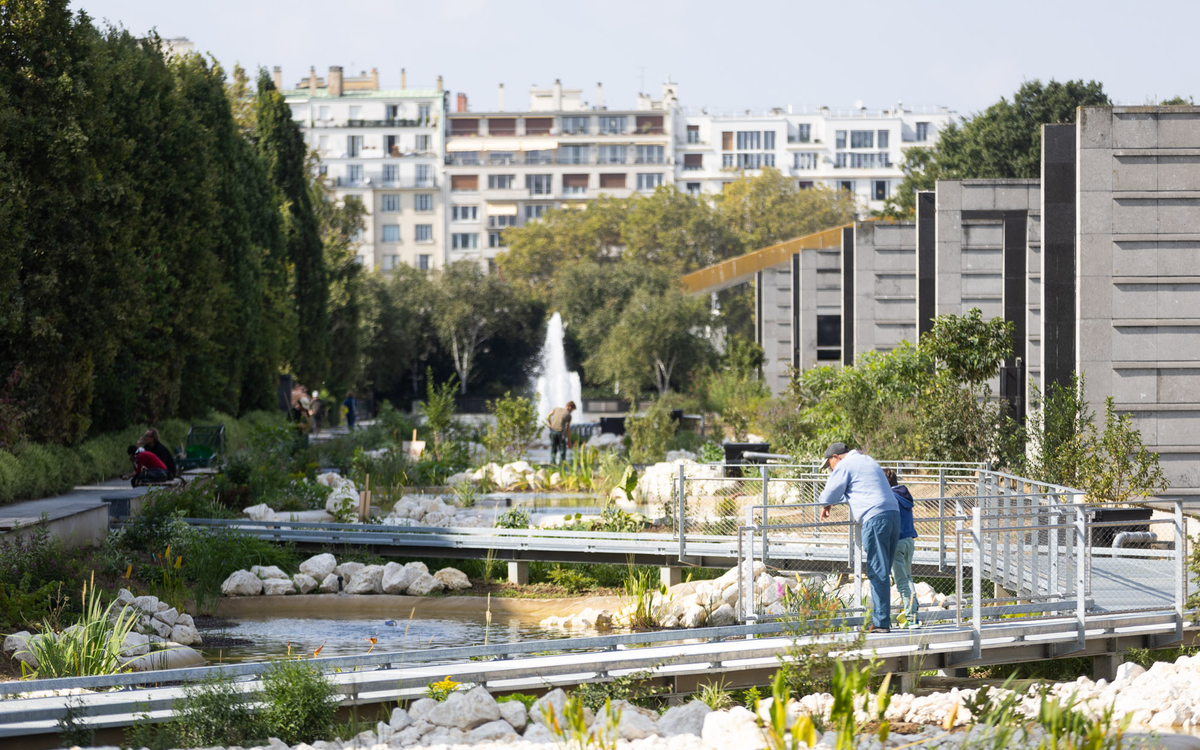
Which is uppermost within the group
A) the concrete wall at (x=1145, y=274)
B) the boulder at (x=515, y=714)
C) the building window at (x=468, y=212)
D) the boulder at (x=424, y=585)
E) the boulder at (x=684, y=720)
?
the building window at (x=468, y=212)

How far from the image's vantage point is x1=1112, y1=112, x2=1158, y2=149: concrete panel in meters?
16.3

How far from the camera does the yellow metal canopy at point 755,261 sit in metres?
41.3

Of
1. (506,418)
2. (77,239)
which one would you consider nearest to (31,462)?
(77,239)

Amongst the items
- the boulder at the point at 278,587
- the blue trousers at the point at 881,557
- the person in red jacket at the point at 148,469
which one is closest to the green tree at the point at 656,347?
the person in red jacket at the point at 148,469

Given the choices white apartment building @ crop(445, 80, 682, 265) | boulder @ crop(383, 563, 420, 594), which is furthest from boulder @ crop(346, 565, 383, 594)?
white apartment building @ crop(445, 80, 682, 265)

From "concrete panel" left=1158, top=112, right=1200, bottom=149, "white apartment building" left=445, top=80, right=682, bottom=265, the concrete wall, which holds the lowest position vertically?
the concrete wall

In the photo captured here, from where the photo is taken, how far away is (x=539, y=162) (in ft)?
367

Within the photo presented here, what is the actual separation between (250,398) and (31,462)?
15186 mm

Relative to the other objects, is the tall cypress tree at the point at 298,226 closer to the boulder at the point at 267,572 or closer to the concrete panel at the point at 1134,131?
the boulder at the point at 267,572

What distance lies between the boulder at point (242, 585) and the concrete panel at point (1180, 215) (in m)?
12.1

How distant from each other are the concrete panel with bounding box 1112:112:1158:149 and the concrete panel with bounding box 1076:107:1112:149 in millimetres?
64

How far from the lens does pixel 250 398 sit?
3359 centimetres

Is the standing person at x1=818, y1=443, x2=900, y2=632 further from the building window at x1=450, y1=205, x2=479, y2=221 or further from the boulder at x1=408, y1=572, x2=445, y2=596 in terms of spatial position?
the building window at x1=450, y1=205, x2=479, y2=221

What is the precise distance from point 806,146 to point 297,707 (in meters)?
112
